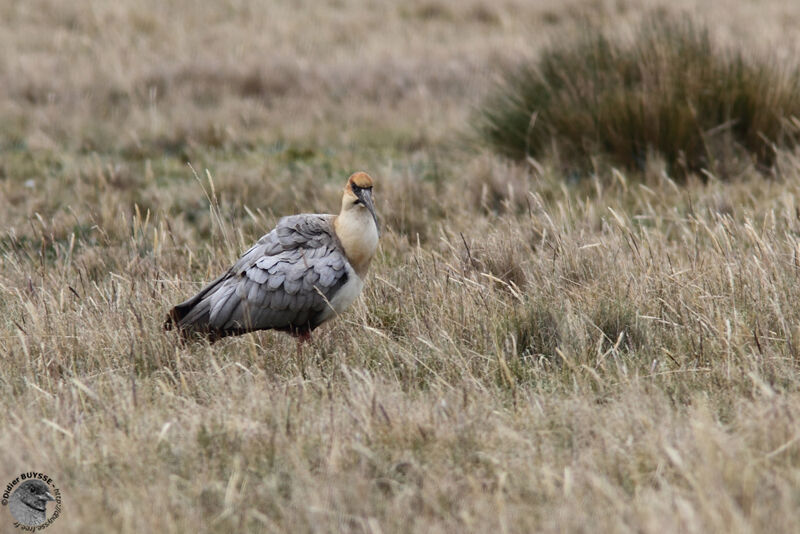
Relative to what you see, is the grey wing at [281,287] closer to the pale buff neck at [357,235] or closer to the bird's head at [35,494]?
the pale buff neck at [357,235]

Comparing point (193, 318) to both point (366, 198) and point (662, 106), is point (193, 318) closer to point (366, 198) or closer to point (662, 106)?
point (366, 198)

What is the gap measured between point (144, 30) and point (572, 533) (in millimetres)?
12709

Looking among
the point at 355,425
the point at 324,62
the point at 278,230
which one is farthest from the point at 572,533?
the point at 324,62

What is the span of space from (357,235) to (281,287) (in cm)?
44

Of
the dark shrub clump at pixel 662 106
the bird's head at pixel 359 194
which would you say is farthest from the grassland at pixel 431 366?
the bird's head at pixel 359 194

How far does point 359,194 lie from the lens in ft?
14.6

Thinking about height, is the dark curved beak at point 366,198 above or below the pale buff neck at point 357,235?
above

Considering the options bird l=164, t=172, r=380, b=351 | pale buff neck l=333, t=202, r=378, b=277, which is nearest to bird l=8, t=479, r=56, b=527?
bird l=164, t=172, r=380, b=351

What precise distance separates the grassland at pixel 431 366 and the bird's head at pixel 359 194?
61 centimetres

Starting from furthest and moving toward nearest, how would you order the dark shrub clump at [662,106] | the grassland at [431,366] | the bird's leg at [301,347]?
the dark shrub clump at [662,106]
the bird's leg at [301,347]
the grassland at [431,366]

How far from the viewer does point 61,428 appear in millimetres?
3373

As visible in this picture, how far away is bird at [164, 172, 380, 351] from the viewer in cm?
439

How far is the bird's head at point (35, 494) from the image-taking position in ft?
10.2

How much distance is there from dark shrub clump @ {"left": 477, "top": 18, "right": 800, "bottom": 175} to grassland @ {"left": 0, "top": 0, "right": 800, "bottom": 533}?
30 cm
